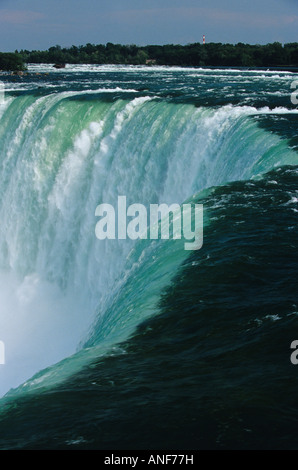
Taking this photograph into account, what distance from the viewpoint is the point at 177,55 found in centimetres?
7956

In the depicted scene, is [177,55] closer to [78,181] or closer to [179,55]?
[179,55]

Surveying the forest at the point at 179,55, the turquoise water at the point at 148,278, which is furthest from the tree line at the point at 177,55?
the turquoise water at the point at 148,278

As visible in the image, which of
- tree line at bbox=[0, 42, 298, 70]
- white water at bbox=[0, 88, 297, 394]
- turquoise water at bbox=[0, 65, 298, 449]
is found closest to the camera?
turquoise water at bbox=[0, 65, 298, 449]

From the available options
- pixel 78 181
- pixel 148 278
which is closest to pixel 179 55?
pixel 78 181

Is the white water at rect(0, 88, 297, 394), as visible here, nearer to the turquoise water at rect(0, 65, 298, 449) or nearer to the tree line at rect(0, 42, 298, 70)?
the turquoise water at rect(0, 65, 298, 449)

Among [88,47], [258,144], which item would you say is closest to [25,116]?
[258,144]

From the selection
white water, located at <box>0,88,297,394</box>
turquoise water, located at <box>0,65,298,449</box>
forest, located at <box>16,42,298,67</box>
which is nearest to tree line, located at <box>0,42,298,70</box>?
forest, located at <box>16,42,298,67</box>

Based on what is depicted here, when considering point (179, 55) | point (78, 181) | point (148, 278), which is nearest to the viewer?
point (148, 278)

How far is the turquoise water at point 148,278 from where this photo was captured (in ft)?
16.3

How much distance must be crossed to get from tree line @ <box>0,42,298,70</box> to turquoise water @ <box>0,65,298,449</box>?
137 ft

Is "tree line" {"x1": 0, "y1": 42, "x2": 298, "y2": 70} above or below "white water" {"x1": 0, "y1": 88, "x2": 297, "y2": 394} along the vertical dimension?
above

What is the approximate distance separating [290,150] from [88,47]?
108 metres

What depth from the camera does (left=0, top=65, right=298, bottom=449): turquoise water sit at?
16.3 feet

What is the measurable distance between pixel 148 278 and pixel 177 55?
7602cm
